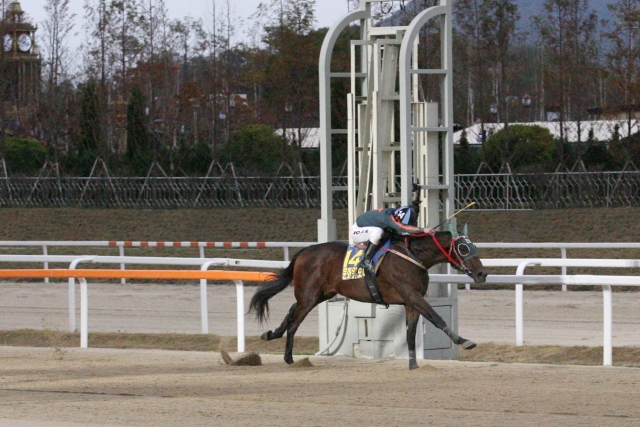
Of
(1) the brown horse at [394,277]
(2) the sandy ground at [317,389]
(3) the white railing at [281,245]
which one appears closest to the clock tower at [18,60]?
(3) the white railing at [281,245]

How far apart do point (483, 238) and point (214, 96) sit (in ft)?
32.6

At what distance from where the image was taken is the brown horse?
26.4 ft

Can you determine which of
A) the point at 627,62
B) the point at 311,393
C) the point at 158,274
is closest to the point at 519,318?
the point at 311,393

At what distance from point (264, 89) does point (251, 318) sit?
15689 millimetres

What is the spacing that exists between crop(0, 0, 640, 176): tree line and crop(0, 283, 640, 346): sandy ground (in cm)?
895

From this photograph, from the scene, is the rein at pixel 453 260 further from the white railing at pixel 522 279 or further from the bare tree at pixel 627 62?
the bare tree at pixel 627 62

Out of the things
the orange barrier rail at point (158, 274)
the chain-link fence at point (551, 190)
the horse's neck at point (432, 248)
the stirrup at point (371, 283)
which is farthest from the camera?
the chain-link fence at point (551, 190)

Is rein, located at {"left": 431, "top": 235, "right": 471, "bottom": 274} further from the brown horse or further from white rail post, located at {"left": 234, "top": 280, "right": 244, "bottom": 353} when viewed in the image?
white rail post, located at {"left": 234, "top": 280, "right": 244, "bottom": 353}

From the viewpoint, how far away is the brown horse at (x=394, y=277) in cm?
804

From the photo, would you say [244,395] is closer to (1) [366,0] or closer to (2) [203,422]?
(2) [203,422]

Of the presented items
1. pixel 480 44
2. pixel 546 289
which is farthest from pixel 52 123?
pixel 546 289

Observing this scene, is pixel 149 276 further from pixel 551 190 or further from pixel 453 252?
pixel 551 190

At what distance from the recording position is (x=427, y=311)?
805 cm

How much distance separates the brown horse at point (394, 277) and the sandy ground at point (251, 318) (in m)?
2.11
